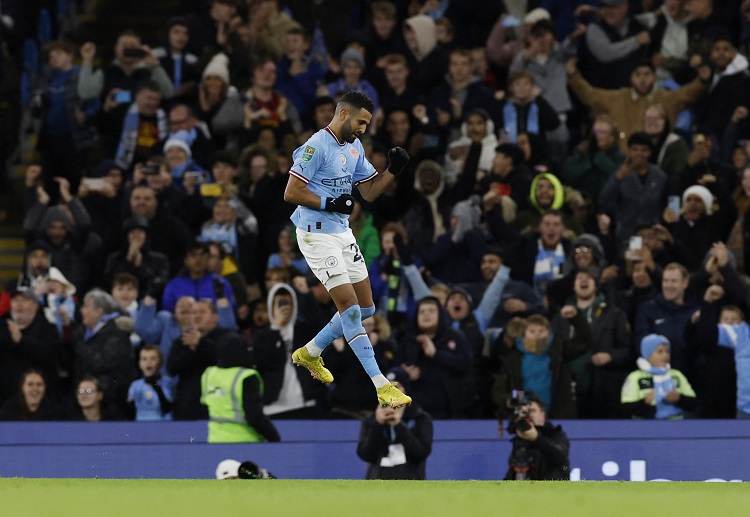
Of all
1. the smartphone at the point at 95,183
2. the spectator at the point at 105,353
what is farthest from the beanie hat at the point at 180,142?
the spectator at the point at 105,353

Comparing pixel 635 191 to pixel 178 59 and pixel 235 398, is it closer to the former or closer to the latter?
pixel 235 398

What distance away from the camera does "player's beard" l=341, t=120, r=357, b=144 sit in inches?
446

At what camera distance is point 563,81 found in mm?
18562

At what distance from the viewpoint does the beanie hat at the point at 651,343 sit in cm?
1459

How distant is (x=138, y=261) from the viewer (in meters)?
16.8

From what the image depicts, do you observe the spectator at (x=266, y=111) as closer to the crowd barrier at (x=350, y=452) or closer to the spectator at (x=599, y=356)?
the spectator at (x=599, y=356)

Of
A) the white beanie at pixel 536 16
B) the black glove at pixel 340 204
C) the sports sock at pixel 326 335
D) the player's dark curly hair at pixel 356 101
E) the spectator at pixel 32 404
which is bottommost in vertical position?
the spectator at pixel 32 404

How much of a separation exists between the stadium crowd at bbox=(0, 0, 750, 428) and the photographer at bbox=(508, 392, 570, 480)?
37.2 inches

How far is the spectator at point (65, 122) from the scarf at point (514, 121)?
4929mm

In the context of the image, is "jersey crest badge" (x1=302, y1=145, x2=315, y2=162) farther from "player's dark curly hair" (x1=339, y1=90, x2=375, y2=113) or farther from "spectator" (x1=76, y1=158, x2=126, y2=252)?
"spectator" (x1=76, y1=158, x2=126, y2=252)

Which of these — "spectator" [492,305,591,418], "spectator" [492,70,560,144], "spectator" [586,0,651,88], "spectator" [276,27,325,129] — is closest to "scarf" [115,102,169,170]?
"spectator" [276,27,325,129]

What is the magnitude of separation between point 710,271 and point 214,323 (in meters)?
4.64

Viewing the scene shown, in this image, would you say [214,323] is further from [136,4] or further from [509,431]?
[136,4]

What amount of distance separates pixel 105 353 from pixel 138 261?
1507mm
